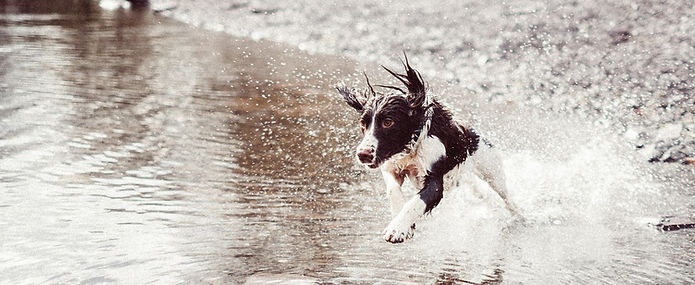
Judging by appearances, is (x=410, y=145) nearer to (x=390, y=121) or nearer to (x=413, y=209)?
A: (x=390, y=121)

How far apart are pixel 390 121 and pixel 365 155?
0.99 feet

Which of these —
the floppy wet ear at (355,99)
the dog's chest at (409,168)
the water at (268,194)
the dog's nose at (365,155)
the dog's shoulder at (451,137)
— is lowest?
the water at (268,194)

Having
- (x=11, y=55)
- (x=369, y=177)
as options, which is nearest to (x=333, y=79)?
(x=369, y=177)

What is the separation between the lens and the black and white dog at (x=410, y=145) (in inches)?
176

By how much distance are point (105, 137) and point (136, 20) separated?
8953mm

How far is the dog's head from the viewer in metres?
4.48

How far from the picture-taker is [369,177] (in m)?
6.23

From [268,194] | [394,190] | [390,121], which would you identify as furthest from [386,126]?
[268,194]

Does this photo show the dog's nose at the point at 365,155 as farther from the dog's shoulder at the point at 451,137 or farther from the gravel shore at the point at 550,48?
the gravel shore at the point at 550,48

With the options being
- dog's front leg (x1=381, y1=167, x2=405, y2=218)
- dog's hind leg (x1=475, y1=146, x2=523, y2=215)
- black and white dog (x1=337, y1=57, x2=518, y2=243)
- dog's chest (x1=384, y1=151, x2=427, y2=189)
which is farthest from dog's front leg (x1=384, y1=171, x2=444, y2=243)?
dog's hind leg (x1=475, y1=146, x2=523, y2=215)

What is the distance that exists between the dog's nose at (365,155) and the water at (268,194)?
1.85ft

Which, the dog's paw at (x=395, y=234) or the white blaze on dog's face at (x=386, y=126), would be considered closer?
the dog's paw at (x=395, y=234)

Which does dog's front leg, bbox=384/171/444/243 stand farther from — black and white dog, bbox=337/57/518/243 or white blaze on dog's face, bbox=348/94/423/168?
white blaze on dog's face, bbox=348/94/423/168

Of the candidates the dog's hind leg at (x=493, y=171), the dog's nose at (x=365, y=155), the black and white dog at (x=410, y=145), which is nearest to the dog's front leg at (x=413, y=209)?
the black and white dog at (x=410, y=145)
